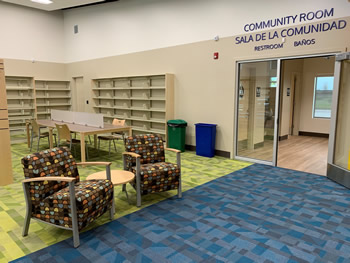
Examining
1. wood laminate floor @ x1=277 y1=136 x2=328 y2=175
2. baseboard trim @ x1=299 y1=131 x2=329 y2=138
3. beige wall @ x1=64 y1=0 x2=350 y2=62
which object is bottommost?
wood laminate floor @ x1=277 y1=136 x2=328 y2=175

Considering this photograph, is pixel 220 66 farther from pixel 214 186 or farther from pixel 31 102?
pixel 31 102

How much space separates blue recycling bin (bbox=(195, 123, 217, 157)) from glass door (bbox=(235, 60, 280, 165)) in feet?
1.83

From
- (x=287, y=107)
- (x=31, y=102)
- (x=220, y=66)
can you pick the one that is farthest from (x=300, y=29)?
(x=31, y=102)

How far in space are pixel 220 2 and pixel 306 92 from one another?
5.27m

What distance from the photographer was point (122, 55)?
8570mm

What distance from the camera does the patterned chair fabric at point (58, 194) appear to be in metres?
2.72

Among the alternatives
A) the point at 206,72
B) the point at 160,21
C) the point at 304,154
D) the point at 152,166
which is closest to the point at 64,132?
the point at 152,166

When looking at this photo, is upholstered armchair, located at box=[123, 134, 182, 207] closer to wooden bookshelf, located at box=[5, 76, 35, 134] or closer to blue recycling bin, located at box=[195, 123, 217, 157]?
blue recycling bin, located at box=[195, 123, 217, 157]

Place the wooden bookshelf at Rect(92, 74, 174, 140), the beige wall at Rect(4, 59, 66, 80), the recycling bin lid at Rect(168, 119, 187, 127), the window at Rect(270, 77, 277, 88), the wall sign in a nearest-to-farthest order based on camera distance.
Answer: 1. the wall sign
2. the window at Rect(270, 77, 277, 88)
3. the recycling bin lid at Rect(168, 119, 187, 127)
4. the wooden bookshelf at Rect(92, 74, 174, 140)
5. the beige wall at Rect(4, 59, 66, 80)

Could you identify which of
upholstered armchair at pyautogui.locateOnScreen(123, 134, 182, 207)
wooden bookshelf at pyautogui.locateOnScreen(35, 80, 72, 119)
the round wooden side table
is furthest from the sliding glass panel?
wooden bookshelf at pyautogui.locateOnScreen(35, 80, 72, 119)

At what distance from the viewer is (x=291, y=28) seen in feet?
17.0

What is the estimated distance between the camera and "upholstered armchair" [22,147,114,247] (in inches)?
106

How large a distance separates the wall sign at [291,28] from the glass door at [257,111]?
1.54ft

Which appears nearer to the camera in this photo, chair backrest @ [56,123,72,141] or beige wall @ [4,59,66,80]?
chair backrest @ [56,123,72,141]
